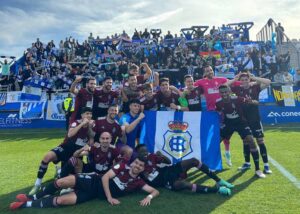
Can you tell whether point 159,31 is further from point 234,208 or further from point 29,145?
point 234,208

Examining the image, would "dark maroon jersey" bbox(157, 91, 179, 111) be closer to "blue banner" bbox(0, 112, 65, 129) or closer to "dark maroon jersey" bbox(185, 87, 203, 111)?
"dark maroon jersey" bbox(185, 87, 203, 111)

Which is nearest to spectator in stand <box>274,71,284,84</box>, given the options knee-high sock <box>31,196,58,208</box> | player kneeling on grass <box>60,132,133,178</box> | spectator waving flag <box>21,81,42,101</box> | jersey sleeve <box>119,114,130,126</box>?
jersey sleeve <box>119,114,130,126</box>

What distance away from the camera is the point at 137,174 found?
5.83 metres

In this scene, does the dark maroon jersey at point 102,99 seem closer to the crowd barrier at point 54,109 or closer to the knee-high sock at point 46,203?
the knee-high sock at point 46,203

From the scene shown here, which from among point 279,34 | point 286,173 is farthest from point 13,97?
point 279,34

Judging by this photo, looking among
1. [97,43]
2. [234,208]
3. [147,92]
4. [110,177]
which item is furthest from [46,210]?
[97,43]

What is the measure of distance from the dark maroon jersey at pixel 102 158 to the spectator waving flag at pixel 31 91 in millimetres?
15769

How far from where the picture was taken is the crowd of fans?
21219 millimetres

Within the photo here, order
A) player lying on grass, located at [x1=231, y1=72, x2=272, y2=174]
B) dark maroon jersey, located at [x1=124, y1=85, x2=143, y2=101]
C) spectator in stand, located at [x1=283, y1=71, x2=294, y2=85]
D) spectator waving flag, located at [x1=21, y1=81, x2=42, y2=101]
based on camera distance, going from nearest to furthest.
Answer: player lying on grass, located at [x1=231, y1=72, x2=272, y2=174]
dark maroon jersey, located at [x1=124, y1=85, x2=143, y2=101]
spectator in stand, located at [x1=283, y1=71, x2=294, y2=85]
spectator waving flag, located at [x1=21, y1=81, x2=42, y2=101]

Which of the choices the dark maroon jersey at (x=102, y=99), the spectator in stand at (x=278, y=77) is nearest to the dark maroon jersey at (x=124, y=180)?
the dark maroon jersey at (x=102, y=99)

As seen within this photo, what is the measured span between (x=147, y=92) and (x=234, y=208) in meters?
3.82

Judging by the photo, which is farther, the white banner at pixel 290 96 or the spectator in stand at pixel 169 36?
the spectator in stand at pixel 169 36

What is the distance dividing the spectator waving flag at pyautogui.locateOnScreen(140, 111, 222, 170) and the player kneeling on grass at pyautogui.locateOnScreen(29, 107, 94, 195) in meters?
1.47

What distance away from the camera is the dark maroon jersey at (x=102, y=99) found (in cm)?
841
